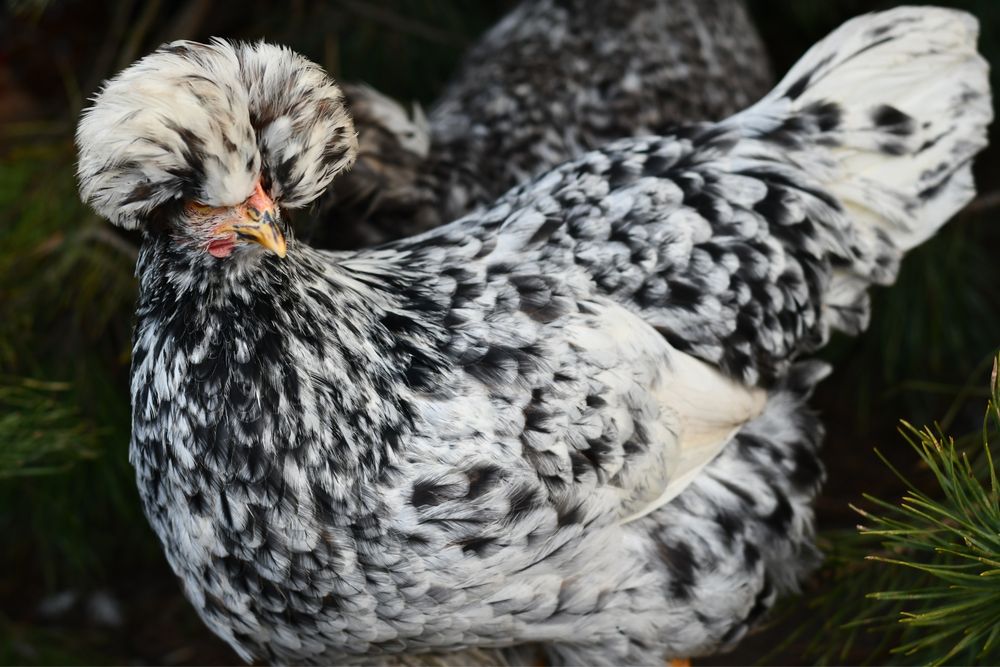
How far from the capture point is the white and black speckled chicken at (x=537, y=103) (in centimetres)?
226

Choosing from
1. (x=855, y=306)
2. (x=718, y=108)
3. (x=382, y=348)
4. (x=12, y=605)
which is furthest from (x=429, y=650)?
(x=12, y=605)

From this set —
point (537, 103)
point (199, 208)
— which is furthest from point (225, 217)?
point (537, 103)

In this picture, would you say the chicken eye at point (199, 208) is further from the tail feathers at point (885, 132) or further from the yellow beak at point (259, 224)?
the tail feathers at point (885, 132)

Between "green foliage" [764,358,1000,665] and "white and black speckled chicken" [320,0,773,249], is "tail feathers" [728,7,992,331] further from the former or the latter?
"white and black speckled chicken" [320,0,773,249]

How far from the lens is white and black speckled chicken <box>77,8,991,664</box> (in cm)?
135

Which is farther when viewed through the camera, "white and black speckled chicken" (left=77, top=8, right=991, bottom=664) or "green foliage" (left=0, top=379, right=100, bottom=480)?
"green foliage" (left=0, top=379, right=100, bottom=480)

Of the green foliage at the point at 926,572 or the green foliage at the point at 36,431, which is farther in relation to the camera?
the green foliage at the point at 36,431

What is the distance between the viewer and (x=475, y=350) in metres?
1.54

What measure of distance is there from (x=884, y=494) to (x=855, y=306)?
3.01 ft

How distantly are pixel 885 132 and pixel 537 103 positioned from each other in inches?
33.6

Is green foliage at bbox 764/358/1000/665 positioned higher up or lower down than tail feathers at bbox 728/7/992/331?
lower down

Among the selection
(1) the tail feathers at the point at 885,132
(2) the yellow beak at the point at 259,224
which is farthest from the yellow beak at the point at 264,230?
(1) the tail feathers at the point at 885,132

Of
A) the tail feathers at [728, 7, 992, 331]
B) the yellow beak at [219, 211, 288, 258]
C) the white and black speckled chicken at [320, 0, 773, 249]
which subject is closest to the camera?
the yellow beak at [219, 211, 288, 258]

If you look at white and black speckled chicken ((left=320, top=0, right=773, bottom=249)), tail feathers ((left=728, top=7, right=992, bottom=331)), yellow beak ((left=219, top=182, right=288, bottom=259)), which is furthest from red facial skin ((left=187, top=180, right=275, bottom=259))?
tail feathers ((left=728, top=7, right=992, bottom=331))
